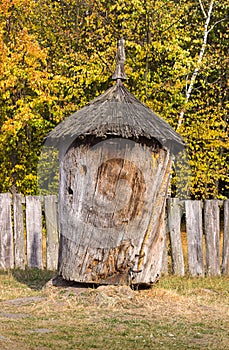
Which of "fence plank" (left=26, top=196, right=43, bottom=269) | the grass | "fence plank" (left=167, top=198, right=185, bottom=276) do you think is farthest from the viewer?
"fence plank" (left=26, top=196, right=43, bottom=269)

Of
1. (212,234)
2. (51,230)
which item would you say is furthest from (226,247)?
(51,230)

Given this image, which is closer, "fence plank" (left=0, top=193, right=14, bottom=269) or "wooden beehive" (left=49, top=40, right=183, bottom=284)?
"wooden beehive" (left=49, top=40, right=183, bottom=284)

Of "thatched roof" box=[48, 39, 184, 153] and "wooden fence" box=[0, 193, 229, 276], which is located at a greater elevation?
"thatched roof" box=[48, 39, 184, 153]

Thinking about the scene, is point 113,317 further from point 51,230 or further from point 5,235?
point 5,235

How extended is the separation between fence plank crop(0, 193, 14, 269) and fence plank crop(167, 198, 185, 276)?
2930 millimetres

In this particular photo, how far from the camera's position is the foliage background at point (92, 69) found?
1505cm

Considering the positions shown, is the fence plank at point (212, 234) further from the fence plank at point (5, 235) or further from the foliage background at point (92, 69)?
the foliage background at point (92, 69)

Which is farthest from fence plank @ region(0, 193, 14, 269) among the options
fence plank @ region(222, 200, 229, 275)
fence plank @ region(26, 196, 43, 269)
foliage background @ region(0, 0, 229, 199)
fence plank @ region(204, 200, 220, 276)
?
fence plank @ region(222, 200, 229, 275)

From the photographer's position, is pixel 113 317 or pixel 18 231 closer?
pixel 113 317

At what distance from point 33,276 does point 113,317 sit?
369cm

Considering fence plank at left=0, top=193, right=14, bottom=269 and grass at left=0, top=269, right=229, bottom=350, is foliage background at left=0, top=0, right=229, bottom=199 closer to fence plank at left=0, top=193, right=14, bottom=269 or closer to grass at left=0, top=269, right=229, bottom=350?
fence plank at left=0, top=193, right=14, bottom=269

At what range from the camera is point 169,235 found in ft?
37.4

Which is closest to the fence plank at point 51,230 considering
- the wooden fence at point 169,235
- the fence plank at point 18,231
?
the wooden fence at point 169,235

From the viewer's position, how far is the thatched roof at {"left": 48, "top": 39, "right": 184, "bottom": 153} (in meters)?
8.45
